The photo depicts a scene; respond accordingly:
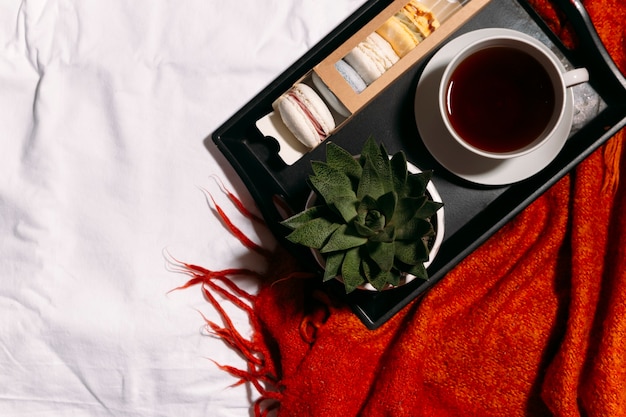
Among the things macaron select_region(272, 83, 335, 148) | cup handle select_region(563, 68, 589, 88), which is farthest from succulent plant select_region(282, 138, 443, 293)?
cup handle select_region(563, 68, 589, 88)

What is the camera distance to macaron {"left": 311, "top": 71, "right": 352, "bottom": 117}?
0.74m

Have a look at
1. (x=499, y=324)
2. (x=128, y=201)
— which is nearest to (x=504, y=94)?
(x=499, y=324)

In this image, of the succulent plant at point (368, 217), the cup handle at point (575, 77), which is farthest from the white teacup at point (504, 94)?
the succulent plant at point (368, 217)

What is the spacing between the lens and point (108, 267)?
869 mm

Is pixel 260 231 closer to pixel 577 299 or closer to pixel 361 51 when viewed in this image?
pixel 361 51

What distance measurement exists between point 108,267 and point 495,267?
0.55 meters

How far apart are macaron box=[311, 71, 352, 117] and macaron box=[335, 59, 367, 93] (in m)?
0.02

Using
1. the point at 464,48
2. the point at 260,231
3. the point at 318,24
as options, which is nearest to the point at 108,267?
the point at 260,231

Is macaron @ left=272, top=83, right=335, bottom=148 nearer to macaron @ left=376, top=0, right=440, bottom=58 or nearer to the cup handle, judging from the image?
macaron @ left=376, top=0, right=440, bottom=58

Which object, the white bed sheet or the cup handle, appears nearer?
the cup handle

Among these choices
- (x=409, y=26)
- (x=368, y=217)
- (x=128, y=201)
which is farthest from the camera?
(x=128, y=201)

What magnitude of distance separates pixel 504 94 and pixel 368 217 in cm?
26

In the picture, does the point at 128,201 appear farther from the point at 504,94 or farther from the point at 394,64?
the point at 504,94

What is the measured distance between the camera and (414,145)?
2.60 ft
